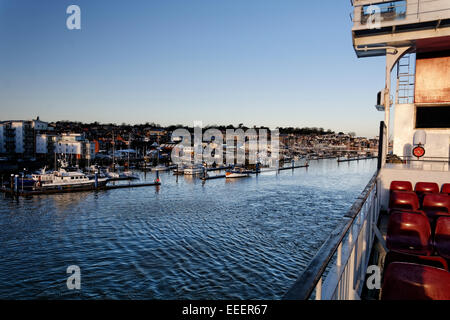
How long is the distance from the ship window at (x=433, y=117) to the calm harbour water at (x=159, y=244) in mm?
6915

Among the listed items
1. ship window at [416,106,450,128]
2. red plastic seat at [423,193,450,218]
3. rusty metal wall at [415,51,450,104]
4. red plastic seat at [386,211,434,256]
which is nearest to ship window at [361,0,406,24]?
rusty metal wall at [415,51,450,104]

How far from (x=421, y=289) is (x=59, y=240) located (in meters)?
19.8

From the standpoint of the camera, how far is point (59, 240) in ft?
58.4

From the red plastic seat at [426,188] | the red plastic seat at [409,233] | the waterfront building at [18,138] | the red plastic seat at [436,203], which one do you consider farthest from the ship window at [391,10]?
the waterfront building at [18,138]

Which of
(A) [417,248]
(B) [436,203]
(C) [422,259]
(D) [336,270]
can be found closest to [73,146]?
(B) [436,203]

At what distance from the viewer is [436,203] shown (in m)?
→ 4.89

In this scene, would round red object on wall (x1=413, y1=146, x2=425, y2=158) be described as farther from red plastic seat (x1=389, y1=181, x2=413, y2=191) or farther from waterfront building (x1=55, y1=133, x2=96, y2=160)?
waterfront building (x1=55, y1=133, x2=96, y2=160)

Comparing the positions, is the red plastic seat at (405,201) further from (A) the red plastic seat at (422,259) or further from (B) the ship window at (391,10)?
(B) the ship window at (391,10)

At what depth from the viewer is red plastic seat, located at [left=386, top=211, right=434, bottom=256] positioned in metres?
3.49

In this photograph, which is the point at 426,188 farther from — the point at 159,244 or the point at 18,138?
the point at 18,138

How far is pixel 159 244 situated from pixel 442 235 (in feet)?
50.5

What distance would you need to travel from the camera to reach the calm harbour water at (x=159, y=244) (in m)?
12.2

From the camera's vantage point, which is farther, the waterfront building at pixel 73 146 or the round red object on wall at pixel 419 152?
the waterfront building at pixel 73 146
